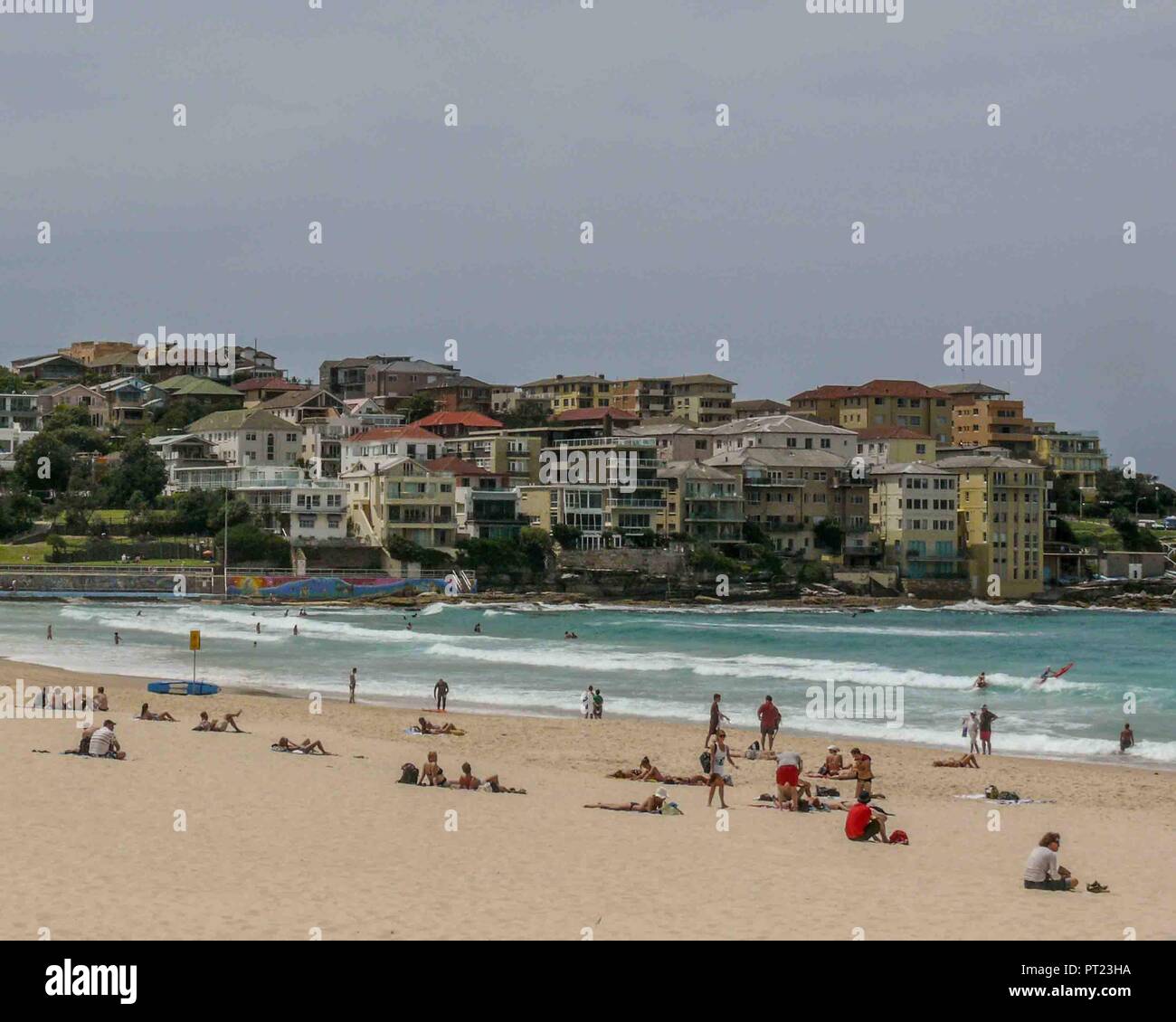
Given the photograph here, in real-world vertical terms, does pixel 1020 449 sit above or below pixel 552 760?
above

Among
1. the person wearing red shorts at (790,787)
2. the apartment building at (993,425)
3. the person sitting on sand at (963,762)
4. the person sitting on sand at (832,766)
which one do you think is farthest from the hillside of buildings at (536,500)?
the person wearing red shorts at (790,787)

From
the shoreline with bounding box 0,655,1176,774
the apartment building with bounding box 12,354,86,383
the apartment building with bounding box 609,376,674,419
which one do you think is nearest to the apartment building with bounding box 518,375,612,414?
the apartment building with bounding box 609,376,674,419

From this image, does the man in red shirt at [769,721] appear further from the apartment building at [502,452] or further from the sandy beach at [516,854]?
the apartment building at [502,452]

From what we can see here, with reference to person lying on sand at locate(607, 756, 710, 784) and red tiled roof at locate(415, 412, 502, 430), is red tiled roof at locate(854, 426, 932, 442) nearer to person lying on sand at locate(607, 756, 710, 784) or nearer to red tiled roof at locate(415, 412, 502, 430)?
red tiled roof at locate(415, 412, 502, 430)
